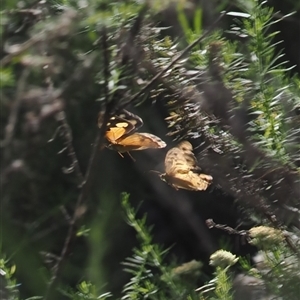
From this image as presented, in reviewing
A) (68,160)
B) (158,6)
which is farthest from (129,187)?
(158,6)

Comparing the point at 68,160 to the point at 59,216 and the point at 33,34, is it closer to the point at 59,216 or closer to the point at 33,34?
the point at 59,216

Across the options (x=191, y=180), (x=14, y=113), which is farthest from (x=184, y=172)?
(x=14, y=113)

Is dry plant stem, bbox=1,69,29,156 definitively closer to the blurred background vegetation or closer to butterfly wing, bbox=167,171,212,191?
the blurred background vegetation

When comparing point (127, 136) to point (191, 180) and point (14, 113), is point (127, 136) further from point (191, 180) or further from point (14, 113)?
point (14, 113)

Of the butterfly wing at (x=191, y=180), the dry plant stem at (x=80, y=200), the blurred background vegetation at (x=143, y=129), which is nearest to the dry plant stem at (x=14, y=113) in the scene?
the blurred background vegetation at (x=143, y=129)

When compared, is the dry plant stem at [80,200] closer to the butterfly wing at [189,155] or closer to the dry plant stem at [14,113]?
the dry plant stem at [14,113]

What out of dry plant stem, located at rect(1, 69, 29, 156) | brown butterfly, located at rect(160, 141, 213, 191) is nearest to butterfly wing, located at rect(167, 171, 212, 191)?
brown butterfly, located at rect(160, 141, 213, 191)

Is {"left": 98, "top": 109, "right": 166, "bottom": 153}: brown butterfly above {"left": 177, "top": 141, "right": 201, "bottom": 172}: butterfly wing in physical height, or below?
above
